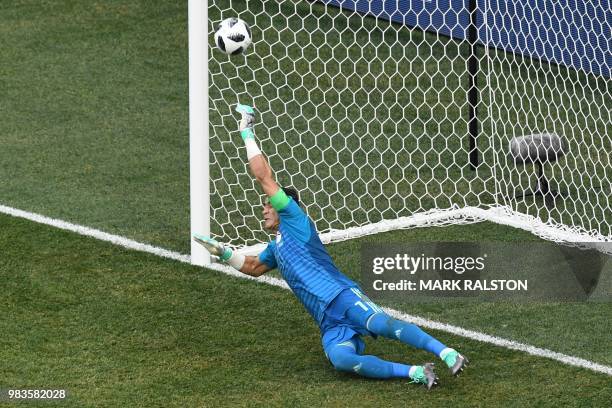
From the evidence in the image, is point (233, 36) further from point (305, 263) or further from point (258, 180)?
point (305, 263)

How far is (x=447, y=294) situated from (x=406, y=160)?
2527mm

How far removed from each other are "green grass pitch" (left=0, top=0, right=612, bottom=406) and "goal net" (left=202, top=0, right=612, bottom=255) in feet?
0.24

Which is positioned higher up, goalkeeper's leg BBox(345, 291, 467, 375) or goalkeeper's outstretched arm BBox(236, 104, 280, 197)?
goalkeeper's outstretched arm BBox(236, 104, 280, 197)

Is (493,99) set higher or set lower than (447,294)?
higher

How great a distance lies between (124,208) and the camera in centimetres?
1106

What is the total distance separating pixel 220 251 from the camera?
8.58 meters

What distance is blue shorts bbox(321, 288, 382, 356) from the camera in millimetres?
8242

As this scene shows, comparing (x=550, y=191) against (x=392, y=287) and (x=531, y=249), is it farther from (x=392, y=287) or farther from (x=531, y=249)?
(x=392, y=287)

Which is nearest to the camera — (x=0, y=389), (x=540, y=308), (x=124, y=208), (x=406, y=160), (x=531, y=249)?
(x=0, y=389)

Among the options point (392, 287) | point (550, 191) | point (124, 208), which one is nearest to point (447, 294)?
point (392, 287)

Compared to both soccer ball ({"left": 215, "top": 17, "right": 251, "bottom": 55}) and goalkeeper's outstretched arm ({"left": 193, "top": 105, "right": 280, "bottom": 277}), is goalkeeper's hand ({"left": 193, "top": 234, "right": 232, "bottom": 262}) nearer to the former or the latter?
goalkeeper's outstretched arm ({"left": 193, "top": 105, "right": 280, "bottom": 277})

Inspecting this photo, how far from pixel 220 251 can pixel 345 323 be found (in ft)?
2.99

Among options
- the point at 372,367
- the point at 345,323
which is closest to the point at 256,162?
the point at 345,323

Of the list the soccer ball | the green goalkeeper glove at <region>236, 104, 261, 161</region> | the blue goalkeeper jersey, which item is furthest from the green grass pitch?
the soccer ball
